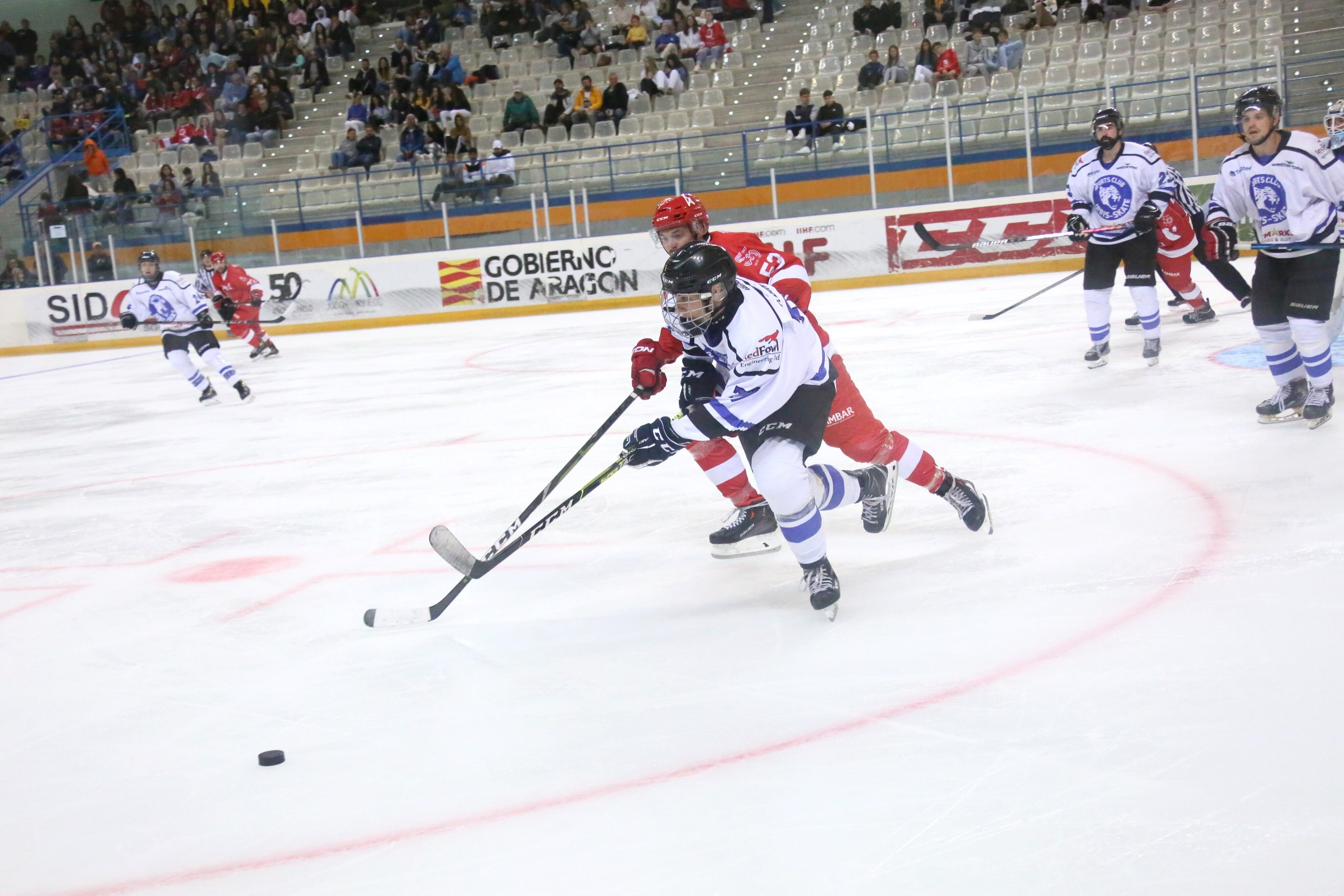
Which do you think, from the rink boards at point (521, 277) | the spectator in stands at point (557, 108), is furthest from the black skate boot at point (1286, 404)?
the spectator in stands at point (557, 108)

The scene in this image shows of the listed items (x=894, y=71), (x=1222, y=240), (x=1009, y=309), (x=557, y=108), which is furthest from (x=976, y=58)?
(x=1222, y=240)

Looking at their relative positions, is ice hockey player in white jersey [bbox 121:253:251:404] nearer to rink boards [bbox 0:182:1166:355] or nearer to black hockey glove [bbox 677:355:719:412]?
rink boards [bbox 0:182:1166:355]

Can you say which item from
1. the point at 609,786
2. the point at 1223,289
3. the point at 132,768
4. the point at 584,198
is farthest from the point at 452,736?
the point at 584,198

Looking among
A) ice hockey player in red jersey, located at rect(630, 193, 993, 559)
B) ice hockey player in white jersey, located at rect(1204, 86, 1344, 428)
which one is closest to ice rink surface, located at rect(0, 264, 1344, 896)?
ice hockey player in red jersey, located at rect(630, 193, 993, 559)

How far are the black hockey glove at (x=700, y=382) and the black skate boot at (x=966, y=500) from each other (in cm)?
69

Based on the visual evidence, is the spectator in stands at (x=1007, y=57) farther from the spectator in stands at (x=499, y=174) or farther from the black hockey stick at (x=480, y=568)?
the black hockey stick at (x=480, y=568)

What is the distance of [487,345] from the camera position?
1016 centimetres

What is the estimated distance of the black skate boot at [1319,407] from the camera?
4.27 metres

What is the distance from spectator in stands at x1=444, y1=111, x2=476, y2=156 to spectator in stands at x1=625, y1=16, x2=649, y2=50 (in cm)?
222

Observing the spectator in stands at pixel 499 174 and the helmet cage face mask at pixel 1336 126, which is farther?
the spectator in stands at pixel 499 174

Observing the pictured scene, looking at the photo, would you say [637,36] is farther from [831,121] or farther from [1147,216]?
[1147,216]

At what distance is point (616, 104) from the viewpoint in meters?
14.1

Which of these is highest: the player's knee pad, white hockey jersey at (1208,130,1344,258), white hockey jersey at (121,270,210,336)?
white hockey jersey at (1208,130,1344,258)

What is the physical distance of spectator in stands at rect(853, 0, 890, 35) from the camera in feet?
45.5
